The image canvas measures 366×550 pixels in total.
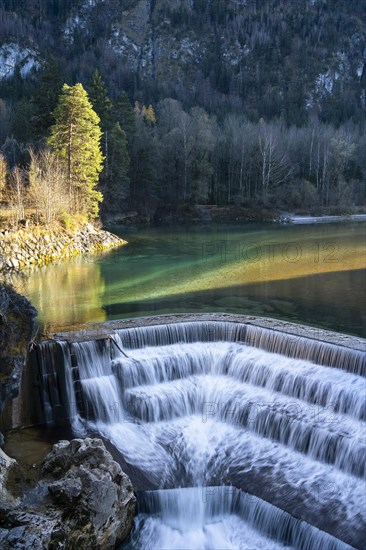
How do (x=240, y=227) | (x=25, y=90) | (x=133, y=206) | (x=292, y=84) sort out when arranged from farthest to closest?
1. (x=292, y=84)
2. (x=25, y=90)
3. (x=133, y=206)
4. (x=240, y=227)

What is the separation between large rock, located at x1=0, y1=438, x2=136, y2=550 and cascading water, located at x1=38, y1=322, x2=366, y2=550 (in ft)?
2.62

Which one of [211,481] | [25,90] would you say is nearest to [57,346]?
[211,481]

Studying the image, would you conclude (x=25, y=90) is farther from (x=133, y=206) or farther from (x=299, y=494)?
(x=299, y=494)

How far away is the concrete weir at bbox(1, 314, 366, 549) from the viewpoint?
10.1 m

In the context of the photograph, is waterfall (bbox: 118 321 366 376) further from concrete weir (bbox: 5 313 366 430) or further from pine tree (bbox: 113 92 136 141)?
pine tree (bbox: 113 92 136 141)

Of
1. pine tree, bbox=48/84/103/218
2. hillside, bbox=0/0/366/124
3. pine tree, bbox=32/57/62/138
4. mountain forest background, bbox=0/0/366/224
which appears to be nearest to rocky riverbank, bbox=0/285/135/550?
mountain forest background, bbox=0/0/366/224

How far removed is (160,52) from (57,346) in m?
145

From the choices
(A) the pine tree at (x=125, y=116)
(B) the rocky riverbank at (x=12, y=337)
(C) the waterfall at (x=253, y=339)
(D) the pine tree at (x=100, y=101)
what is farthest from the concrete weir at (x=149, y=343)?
(A) the pine tree at (x=125, y=116)

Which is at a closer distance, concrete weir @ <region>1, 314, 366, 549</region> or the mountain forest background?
concrete weir @ <region>1, 314, 366, 549</region>

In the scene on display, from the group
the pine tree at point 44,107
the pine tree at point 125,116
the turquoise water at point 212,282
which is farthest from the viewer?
the pine tree at point 125,116

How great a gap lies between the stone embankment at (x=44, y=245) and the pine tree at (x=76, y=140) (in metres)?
3.23

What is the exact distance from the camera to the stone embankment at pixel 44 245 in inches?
996

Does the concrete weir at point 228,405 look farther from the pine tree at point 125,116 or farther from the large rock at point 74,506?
the pine tree at point 125,116

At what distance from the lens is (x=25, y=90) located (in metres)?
84.9
